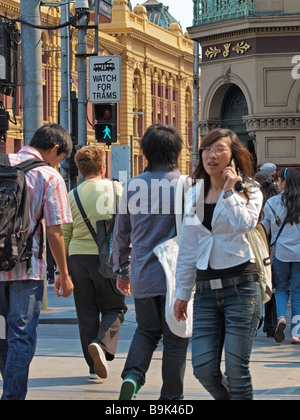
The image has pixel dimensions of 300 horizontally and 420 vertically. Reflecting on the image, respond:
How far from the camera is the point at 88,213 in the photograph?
8.85 metres

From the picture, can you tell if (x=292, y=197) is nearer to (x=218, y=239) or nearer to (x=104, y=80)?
(x=218, y=239)

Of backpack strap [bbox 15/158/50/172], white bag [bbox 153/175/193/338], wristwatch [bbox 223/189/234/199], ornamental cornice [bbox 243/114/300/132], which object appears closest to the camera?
wristwatch [bbox 223/189/234/199]

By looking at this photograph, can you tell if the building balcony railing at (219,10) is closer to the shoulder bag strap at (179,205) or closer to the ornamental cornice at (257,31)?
the ornamental cornice at (257,31)

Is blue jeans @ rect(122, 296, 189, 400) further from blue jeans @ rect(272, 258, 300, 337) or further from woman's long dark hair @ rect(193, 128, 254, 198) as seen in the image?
blue jeans @ rect(272, 258, 300, 337)

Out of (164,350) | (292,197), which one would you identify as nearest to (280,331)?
(292,197)

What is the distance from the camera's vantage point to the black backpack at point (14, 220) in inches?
252

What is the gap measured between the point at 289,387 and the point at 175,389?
68.5 inches

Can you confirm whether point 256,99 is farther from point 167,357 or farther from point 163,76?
point 163,76

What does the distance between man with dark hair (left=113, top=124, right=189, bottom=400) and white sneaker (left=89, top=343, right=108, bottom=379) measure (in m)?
1.08

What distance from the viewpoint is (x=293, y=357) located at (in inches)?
386

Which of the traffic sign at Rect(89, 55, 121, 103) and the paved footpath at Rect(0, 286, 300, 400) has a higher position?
the traffic sign at Rect(89, 55, 121, 103)

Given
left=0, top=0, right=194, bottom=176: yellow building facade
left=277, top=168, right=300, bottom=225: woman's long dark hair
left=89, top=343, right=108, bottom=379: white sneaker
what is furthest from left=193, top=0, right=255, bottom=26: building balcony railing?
left=0, top=0, right=194, bottom=176: yellow building facade

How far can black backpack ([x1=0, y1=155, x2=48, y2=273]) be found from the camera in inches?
252
